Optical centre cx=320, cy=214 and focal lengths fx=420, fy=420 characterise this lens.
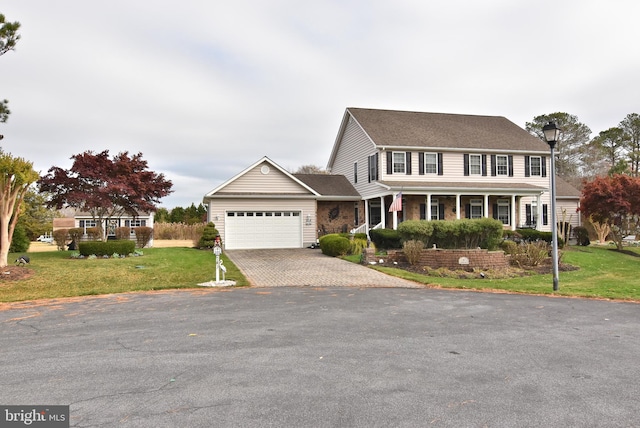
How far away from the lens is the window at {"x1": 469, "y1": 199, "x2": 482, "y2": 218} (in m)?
26.3

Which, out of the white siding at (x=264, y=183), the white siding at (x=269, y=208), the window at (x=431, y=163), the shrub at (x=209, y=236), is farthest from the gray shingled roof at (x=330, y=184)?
the shrub at (x=209, y=236)

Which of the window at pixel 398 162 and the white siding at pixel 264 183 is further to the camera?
the window at pixel 398 162

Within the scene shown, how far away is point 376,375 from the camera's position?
177 inches

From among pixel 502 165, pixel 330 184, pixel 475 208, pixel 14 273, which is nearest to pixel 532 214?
pixel 502 165

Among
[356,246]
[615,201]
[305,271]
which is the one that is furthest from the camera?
[615,201]

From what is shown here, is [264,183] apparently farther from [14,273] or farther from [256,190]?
[14,273]

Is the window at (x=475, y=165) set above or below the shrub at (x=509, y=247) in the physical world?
above

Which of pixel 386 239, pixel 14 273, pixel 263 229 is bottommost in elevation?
pixel 14 273

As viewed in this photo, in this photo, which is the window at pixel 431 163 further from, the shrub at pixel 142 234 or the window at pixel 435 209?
the shrub at pixel 142 234

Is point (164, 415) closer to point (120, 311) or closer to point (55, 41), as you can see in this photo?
point (120, 311)

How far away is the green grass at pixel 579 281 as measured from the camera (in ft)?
36.2

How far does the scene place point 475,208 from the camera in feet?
86.5

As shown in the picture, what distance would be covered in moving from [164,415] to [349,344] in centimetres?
280

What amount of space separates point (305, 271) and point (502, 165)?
18031 millimetres
